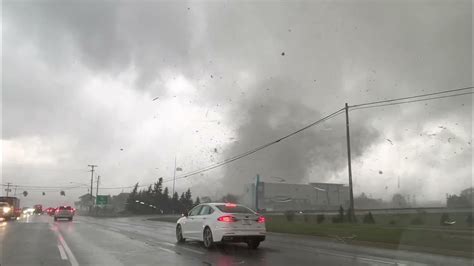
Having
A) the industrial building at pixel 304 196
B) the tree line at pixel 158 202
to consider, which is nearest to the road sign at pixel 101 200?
the tree line at pixel 158 202

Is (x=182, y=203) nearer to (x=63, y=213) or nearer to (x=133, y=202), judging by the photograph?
(x=133, y=202)

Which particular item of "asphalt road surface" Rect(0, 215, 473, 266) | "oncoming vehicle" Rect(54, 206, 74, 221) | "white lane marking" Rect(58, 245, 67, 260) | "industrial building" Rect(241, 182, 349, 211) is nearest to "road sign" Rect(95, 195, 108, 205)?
"industrial building" Rect(241, 182, 349, 211)

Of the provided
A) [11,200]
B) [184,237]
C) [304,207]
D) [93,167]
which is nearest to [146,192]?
[93,167]

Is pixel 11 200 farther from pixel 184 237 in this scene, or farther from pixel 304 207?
pixel 304 207

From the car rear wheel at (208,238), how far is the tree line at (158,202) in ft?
260

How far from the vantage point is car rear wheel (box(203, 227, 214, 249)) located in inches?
578

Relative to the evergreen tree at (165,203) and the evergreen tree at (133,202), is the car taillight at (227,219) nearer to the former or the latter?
the evergreen tree at (165,203)

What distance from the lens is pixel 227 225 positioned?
14234 mm

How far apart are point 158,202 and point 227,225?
90.0 m

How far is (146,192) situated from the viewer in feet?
368

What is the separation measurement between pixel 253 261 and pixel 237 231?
2.79 metres

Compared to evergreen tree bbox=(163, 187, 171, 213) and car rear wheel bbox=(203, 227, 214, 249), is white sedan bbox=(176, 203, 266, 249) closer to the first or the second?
car rear wheel bbox=(203, 227, 214, 249)

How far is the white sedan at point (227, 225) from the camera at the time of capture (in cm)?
1426

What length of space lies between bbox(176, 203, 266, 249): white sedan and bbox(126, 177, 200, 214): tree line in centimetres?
7883
